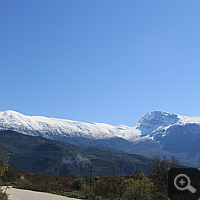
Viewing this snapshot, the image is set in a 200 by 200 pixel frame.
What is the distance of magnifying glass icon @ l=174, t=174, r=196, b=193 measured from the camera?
13633 millimetres

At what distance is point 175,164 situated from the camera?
24.1m

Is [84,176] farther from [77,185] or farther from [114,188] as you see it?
[114,188]

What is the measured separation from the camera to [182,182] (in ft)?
44.5

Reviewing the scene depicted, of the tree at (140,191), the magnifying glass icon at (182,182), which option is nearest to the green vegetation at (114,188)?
the tree at (140,191)

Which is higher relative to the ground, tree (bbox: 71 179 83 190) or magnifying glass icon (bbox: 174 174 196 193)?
magnifying glass icon (bbox: 174 174 196 193)

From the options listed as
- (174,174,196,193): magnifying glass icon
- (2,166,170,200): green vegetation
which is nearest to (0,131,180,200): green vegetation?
(2,166,170,200): green vegetation

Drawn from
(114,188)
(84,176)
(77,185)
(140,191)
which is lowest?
(84,176)

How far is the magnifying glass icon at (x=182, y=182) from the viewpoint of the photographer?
13633mm

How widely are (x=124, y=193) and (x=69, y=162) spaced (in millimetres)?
147849

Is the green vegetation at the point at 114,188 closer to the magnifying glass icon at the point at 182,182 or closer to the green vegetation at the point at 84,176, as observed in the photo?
the green vegetation at the point at 84,176

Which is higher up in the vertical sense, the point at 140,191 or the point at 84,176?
the point at 140,191

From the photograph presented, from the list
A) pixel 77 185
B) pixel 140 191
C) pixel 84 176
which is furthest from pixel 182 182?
pixel 84 176

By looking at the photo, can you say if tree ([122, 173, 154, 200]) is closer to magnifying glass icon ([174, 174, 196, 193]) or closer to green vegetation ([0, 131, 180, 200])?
green vegetation ([0, 131, 180, 200])

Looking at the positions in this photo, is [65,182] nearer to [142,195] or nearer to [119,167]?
[142,195]
